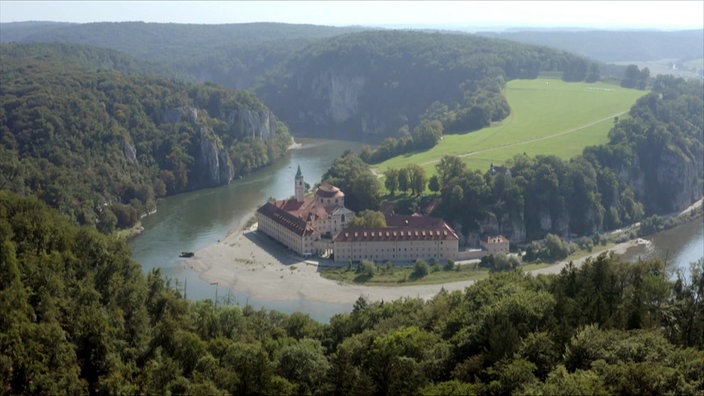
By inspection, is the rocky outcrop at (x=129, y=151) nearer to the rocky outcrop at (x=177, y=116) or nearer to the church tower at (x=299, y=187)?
the rocky outcrop at (x=177, y=116)

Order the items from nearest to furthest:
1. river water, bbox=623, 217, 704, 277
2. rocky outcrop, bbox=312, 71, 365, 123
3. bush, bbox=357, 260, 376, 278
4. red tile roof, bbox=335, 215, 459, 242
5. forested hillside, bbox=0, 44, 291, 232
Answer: bush, bbox=357, 260, 376, 278 → red tile roof, bbox=335, 215, 459, 242 → river water, bbox=623, 217, 704, 277 → forested hillside, bbox=0, 44, 291, 232 → rocky outcrop, bbox=312, 71, 365, 123

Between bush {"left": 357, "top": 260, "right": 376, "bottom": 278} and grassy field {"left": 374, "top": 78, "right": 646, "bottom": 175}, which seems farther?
grassy field {"left": 374, "top": 78, "right": 646, "bottom": 175}

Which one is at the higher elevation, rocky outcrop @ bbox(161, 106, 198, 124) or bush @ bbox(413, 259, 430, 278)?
rocky outcrop @ bbox(161, 106, 198, 124)

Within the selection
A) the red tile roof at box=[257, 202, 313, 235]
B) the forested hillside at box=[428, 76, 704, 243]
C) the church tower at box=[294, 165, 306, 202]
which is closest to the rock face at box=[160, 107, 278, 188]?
the church tower at box=[294, 165, 306, 202]

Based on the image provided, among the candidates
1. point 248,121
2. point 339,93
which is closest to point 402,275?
point 248,121

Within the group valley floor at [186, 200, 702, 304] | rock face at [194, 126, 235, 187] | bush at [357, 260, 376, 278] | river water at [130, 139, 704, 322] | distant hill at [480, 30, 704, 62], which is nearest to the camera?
river water at [130, 139, 704, 322]

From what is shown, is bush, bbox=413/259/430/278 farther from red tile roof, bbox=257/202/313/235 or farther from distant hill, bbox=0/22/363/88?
distant hill, bbox=0/22/363/88
